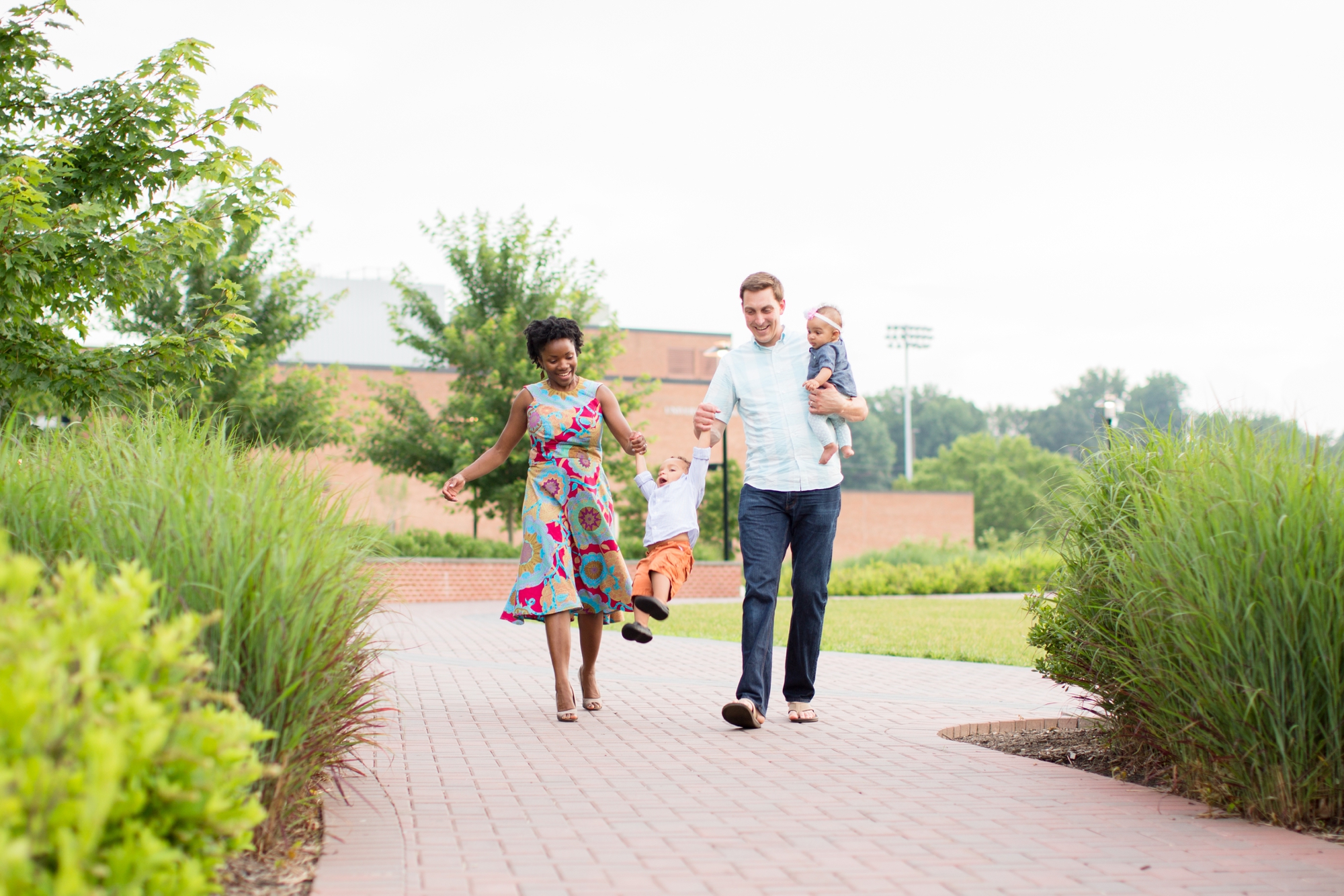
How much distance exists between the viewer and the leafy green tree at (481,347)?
23.4 metres

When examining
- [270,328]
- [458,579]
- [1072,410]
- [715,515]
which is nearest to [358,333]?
[715,515]

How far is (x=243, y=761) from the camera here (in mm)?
2400

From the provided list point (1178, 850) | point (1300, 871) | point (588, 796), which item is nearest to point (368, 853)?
point (588, 796)

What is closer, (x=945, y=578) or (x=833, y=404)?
(x=833, y=404)

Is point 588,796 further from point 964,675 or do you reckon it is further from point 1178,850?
point 964,675

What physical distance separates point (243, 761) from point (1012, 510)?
255 feet

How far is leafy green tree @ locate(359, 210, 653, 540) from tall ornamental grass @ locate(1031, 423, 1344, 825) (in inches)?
767

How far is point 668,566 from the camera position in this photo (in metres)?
8.13

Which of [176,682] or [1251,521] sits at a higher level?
[1251,521]

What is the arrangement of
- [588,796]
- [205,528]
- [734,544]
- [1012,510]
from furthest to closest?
1. [1012,510]
2. [734,544]
3. [588,796]
4. [205,528]

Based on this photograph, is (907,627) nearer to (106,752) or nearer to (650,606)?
(650,606)

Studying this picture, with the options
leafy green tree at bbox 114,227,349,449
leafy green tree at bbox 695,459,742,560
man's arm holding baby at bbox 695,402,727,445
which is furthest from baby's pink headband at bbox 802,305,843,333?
leafy green tree at bbox 695,459,742,560

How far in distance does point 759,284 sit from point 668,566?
2.61 meters

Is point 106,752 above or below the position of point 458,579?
above
